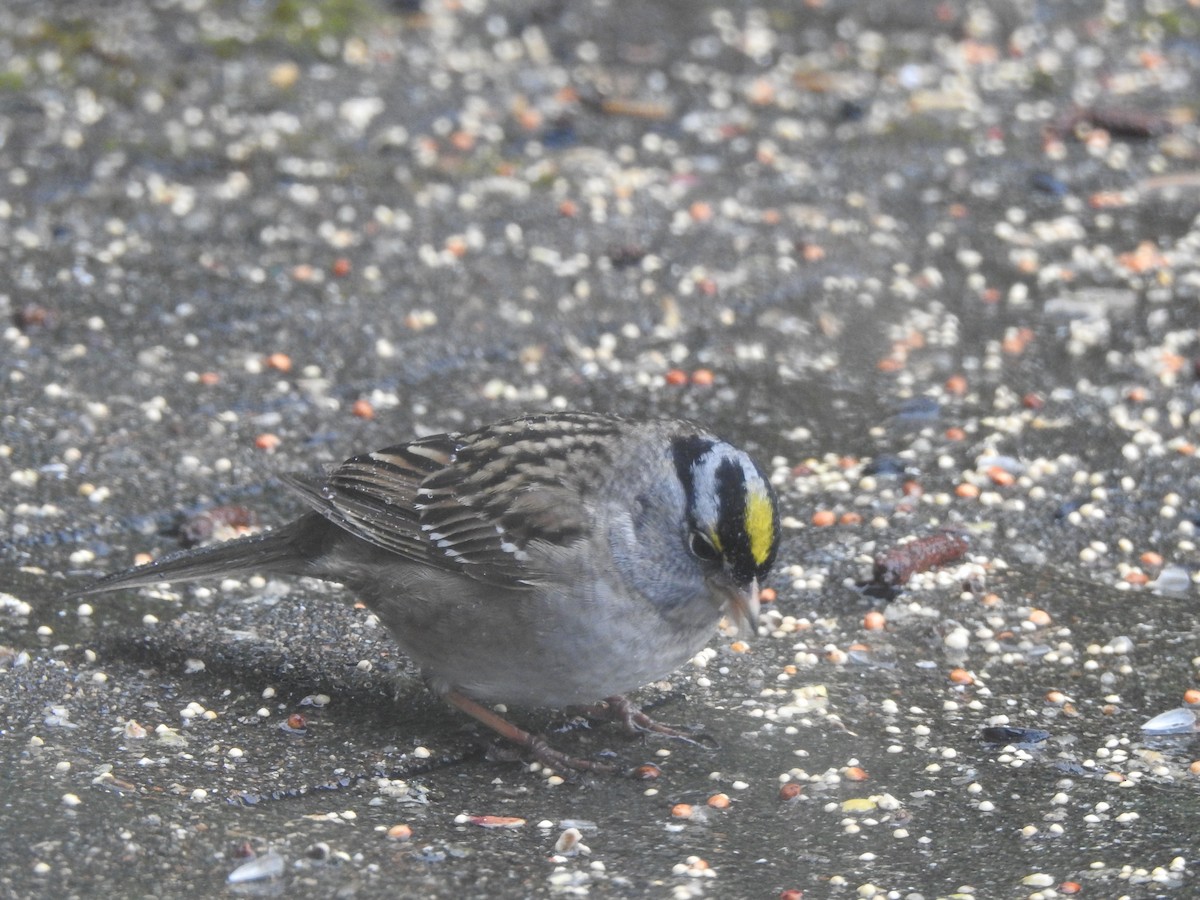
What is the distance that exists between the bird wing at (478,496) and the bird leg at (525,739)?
0.36 m

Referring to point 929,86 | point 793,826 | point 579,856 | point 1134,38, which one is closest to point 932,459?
point 793,826

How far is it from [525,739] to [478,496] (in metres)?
0.62

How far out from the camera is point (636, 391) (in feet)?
19.7

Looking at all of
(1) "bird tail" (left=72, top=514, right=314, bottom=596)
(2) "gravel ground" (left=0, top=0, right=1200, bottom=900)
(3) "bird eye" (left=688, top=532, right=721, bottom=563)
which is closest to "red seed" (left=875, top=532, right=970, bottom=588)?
(2) "gravel ground" (left=0, top=0, right=1200, bottom=900)

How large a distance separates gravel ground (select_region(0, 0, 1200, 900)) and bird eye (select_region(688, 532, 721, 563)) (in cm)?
54

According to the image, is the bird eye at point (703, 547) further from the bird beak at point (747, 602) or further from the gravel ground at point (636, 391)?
A: the gravel ground at point (636, 391)

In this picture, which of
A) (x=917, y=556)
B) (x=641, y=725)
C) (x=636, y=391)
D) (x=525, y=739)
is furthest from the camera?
(x=636, y=391)

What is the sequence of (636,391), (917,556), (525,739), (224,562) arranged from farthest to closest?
(636,391)
(917,556)
(224,562)
(525,739)

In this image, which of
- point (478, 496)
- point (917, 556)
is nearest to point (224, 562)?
point (478, 496)

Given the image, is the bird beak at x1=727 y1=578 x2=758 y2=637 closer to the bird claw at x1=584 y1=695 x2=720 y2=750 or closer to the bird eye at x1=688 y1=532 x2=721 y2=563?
the bird eye at x1=688 y1=532 x2=721 y2=563

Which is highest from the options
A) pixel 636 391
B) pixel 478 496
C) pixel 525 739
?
pixel 636 391

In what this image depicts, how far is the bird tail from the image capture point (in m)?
4.40

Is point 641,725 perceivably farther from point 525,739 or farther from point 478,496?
point 478,496

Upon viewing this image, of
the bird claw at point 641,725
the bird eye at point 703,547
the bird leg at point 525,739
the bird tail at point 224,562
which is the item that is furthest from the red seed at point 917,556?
the bird tail at point 224,562
